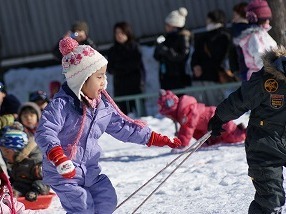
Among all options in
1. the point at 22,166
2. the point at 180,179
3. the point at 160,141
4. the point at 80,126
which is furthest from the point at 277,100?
the point at 22,166

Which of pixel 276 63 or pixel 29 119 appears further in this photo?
pixel 29 119

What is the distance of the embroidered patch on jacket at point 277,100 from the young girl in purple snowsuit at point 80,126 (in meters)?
1.13

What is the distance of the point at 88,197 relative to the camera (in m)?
5.96

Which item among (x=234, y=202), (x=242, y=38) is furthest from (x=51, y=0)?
(x=234, y=202)

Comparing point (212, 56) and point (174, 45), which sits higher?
point (174, 45)

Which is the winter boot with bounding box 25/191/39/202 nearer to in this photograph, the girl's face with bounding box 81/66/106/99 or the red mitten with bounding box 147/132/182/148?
the red mitten with bounding box 147/132/182/148

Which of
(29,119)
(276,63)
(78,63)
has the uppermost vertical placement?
(78,63)

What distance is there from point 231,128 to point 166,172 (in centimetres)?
135

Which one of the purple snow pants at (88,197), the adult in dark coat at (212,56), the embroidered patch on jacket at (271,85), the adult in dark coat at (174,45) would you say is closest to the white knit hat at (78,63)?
the purple snow pants at (88,197)

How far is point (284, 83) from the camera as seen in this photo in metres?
5.95

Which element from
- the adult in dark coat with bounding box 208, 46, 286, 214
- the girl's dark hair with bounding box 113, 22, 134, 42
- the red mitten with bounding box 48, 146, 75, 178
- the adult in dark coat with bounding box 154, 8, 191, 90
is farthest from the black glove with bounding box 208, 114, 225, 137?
Answer: the girl's dark hair with bounding box 113, 22, 134, 42

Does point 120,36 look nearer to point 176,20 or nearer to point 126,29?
point 126,29

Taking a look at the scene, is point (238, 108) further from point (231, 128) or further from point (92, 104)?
point (231, 128)

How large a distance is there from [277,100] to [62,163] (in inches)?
61.5
